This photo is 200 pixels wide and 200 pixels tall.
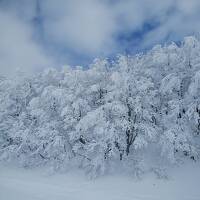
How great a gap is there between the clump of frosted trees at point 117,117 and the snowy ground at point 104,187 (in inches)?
35.3

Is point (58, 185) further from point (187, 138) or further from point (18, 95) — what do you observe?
point (18, 95)

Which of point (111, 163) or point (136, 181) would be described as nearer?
point (136, 181)

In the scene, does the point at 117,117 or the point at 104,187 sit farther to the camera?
the point at 117,117

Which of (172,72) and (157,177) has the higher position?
(172,72)

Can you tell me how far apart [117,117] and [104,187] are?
469cm

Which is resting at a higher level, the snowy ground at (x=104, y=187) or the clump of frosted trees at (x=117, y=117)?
the clump of frosted trees at (x=117, y=117)

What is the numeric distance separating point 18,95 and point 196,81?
1549cm

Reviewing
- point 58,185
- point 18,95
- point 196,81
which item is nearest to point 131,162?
point 58,185

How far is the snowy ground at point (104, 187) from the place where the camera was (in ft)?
49.8

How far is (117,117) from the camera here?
1992 cm

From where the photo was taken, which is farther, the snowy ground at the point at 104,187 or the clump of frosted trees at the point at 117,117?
the clump of frosted trees at the point at 117,117

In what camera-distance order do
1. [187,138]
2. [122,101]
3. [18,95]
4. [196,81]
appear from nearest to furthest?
1. [196,81]
2. [187,138]
3. [122,101]
4. [18,95]

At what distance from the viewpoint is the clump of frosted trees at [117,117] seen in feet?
62.2

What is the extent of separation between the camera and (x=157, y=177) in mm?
17688
